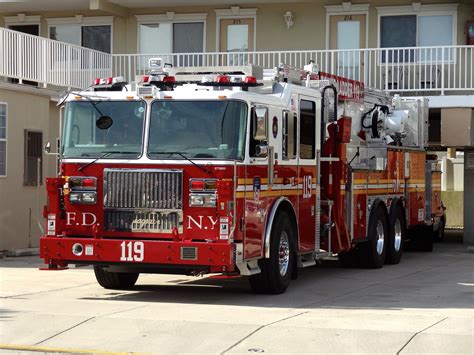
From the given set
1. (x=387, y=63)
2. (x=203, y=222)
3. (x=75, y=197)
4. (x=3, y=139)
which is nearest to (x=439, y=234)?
(x=387, y=63)

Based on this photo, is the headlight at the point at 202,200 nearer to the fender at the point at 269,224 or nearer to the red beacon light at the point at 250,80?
the fender at the point at 269,224

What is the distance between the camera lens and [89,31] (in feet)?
80.4

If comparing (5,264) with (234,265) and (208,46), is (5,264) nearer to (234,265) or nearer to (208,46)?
(234,265)

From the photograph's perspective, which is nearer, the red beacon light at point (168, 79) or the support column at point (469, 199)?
the red beacon light at point (168, 79)

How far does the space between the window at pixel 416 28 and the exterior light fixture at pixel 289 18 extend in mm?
2200

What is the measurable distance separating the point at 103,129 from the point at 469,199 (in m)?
12.8

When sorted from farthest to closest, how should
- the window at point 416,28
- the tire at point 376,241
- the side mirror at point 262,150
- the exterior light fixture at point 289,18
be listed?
the exterior light fixture at point 289,18, the window at point 416,28, the tire at point 376,241, the side mirror at point 262,150

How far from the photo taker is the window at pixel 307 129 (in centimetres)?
1265

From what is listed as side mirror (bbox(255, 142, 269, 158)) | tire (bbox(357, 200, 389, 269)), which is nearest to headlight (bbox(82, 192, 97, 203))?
side mirror (bbox(255, 142, 269, 158))

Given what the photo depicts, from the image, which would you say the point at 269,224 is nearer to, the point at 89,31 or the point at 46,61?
the point at 46,61

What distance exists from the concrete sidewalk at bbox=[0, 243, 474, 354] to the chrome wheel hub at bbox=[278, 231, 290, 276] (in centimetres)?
43

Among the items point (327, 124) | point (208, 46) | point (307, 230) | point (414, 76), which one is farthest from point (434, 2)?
point (307, 230)

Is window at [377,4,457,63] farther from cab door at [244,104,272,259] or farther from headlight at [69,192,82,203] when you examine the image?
headlight at [69,192,82,203]

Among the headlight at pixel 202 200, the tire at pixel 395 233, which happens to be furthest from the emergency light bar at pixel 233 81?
the tire at pixel 395 233
